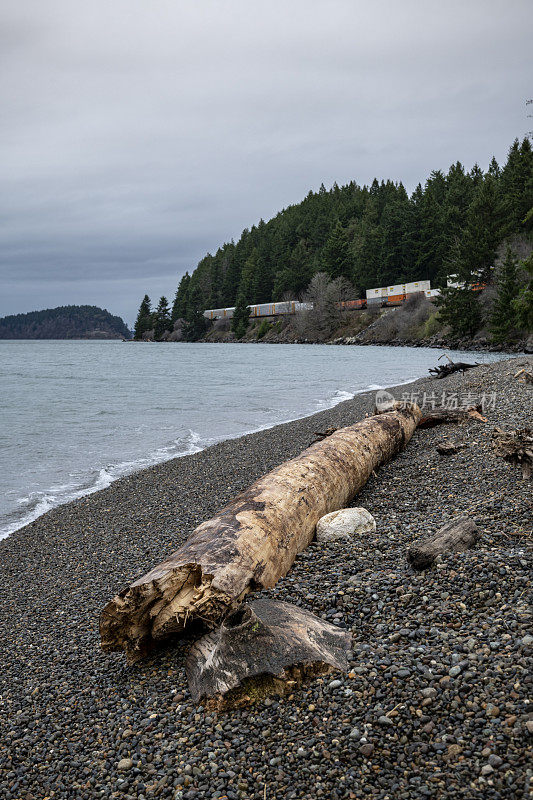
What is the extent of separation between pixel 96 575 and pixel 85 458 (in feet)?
28.4

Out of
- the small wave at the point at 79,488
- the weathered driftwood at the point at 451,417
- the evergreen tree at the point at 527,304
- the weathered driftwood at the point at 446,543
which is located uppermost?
the evergreen tree at the point at 527,304

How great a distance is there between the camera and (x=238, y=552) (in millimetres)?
4770

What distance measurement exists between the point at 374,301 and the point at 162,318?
82.9m

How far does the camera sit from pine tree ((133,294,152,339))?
163 meters

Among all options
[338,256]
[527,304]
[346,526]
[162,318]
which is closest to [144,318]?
[162,318]

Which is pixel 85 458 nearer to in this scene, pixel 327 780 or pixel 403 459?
pixel 403 459

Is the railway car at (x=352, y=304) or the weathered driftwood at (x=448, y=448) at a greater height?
the railway car at (x=352, y=304)

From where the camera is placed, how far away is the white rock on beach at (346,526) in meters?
5.88

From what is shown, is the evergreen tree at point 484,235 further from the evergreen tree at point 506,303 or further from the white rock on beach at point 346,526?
the white rock on beach at point 346,526

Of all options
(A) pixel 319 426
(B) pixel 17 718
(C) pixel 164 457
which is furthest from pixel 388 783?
(A) pixel 319 426

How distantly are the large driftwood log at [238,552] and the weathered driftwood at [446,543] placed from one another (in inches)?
53.0

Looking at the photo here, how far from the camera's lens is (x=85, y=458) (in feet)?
48.2

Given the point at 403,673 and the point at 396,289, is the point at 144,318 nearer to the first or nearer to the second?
the point at 396,289

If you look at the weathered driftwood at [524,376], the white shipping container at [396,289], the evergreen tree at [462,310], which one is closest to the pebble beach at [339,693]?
the weathered driftwood at [524,376]
